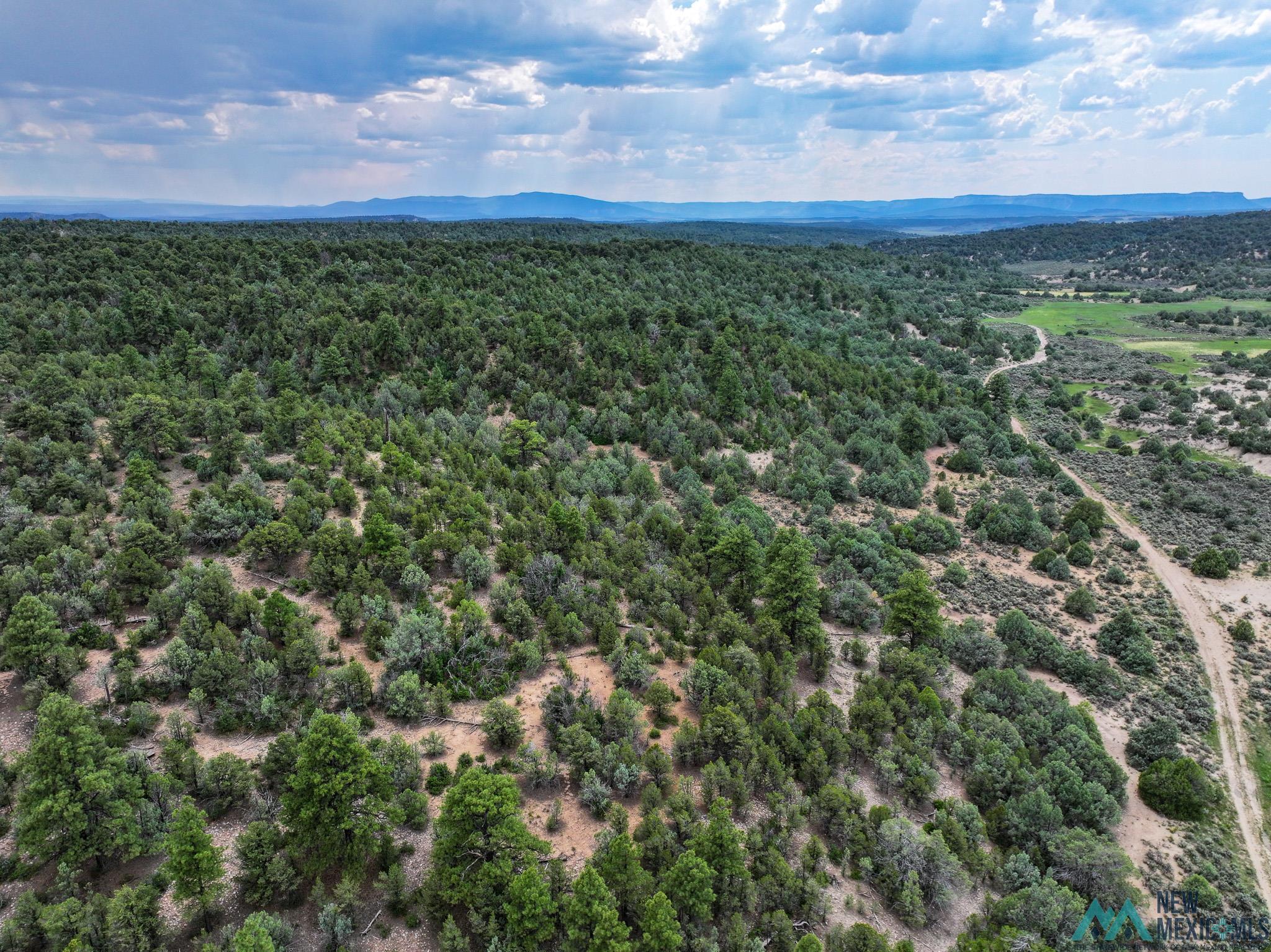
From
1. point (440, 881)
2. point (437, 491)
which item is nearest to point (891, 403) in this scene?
point (437, 491)

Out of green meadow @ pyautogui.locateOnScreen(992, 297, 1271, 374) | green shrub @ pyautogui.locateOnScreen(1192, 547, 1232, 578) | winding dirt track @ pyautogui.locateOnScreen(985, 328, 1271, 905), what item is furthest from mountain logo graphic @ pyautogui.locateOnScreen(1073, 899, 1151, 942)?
green meadow @ pyautogui.locateOnScreen(992, 297, 1271, 374)

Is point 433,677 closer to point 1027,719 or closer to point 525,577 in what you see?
point 525,577

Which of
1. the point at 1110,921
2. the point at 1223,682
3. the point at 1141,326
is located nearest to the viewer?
the point at 1110,921

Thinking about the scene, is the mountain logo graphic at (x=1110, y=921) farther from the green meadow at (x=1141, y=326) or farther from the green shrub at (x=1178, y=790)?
the green meadow at (x=1141, y=326)

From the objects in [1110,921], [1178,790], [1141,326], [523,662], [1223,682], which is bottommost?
[1223,682]

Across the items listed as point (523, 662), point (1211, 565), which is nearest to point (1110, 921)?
point (523, 662)

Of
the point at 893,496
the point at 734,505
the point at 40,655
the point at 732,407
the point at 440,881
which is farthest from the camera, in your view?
the point at 732,407

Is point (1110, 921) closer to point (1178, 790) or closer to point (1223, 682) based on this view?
point (1178, 790)
